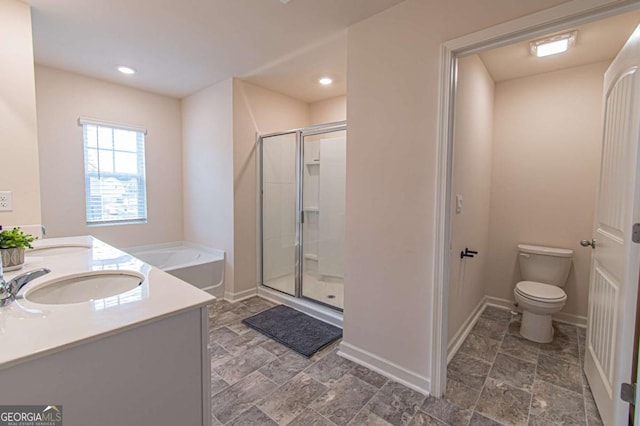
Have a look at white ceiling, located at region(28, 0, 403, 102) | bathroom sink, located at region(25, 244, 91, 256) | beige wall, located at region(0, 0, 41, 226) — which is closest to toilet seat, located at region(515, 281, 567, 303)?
white ceiling, located at region(28, 0, 403, 102)

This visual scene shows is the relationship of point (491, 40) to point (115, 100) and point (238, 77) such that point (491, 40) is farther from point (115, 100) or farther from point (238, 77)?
point (115, 100)

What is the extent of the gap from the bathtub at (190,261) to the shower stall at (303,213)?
54cm

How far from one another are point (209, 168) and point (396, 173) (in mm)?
2469

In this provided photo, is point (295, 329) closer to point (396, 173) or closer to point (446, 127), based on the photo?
point (396, 173)

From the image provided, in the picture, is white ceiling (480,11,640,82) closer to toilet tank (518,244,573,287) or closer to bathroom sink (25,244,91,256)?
toilet tank (518,244,573,287)

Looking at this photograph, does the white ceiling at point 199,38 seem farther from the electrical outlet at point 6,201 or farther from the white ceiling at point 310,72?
the electrical outlet at point 6,201

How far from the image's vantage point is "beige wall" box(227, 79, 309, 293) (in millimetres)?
3184

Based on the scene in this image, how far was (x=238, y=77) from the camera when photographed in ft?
10.2

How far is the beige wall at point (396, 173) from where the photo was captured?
1.71m

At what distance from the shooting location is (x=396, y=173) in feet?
6.17

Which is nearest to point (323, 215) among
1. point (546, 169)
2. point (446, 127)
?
point (446, 127)

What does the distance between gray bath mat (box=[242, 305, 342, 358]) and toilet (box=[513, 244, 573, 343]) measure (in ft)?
5.28

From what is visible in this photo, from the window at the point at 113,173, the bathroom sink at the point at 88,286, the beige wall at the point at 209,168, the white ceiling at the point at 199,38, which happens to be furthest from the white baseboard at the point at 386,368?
the window at the point at 113,173

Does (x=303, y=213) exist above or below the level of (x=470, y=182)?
below
